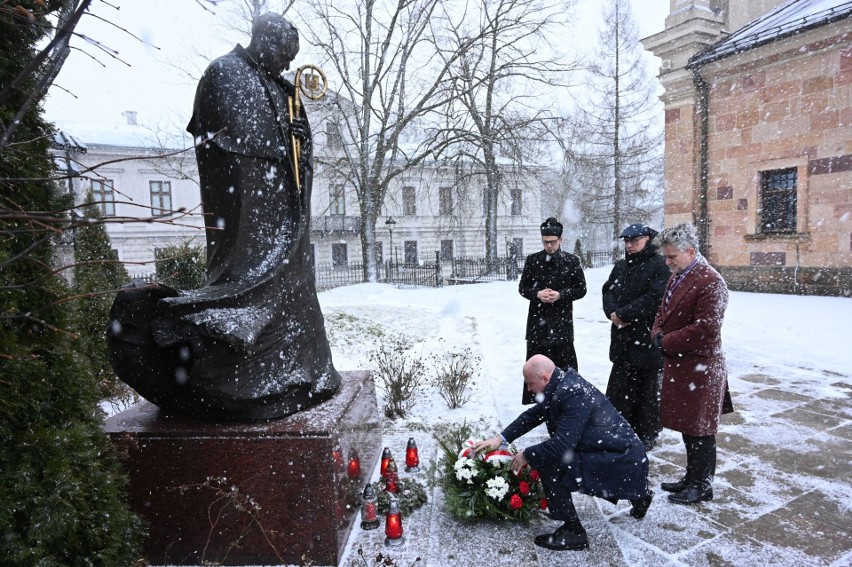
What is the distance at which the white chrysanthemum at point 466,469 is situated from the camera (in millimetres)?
3438

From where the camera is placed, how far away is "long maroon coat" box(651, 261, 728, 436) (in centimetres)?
351

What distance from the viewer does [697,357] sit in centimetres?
356

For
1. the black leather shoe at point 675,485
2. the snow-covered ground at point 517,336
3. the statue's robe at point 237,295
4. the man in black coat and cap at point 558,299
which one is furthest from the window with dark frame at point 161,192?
the black leather shoe at point 675,485

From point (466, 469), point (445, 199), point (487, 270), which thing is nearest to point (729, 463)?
point (466, 469)

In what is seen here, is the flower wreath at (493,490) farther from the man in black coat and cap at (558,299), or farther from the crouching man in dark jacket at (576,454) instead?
the man in black coat and cap at (558,299)

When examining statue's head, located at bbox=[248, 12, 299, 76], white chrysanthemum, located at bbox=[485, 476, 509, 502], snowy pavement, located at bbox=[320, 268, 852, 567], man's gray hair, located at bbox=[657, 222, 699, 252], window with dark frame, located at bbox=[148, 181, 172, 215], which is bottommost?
snowy pavement, located at bbox=[320, 268, 852, 567]

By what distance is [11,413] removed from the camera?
1.91 meters

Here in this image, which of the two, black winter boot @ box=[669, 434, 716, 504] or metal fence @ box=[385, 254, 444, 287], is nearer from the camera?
black winter boot @ box=[669, 434, 716, 504]

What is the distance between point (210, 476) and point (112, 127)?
3716cm

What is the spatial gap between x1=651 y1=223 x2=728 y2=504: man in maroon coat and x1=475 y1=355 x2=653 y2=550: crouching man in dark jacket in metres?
0.61

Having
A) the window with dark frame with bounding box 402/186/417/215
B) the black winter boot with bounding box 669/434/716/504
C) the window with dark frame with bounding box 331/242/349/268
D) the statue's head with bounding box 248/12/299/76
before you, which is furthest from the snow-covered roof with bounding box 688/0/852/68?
the window with dark frame with bounding box 331/242/349/268

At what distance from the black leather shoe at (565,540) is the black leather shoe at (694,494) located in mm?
850

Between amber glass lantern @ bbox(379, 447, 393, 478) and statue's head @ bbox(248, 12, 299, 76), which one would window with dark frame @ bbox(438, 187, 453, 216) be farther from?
statue's head @ bbox(248, 12, 299, 76)

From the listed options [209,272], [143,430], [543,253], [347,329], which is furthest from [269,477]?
[347,329]
